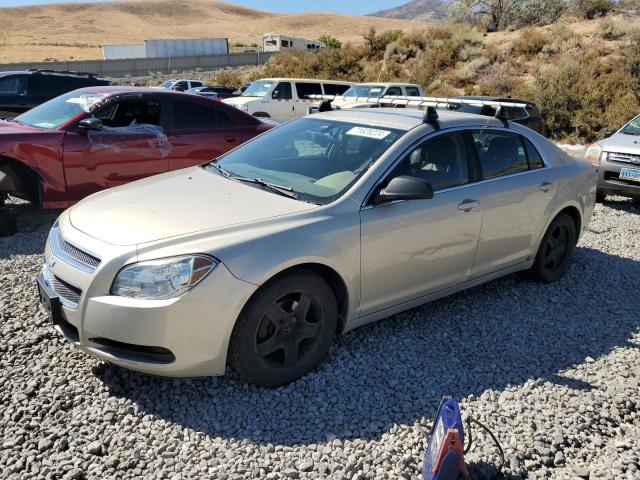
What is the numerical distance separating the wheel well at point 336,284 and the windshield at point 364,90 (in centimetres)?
1350

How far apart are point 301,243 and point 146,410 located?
50.1 inches

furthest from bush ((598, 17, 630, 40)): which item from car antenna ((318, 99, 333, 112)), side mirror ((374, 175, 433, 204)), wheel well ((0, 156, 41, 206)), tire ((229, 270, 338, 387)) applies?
tire ((229, 270, 338, 387))

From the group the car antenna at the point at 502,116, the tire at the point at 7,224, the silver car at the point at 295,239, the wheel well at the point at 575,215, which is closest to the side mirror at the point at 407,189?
the silver car at the point at 295,239

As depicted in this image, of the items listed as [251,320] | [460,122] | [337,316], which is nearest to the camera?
[251,320]

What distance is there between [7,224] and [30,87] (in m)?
8.12

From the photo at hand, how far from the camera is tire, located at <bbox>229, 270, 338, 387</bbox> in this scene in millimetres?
3117

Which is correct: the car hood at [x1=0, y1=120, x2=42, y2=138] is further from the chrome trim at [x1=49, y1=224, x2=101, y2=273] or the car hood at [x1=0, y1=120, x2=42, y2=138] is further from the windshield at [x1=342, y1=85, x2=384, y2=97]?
the windshield at [x1=342, y1=85, x2=384, y2=97]

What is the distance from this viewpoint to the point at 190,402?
3191 mm

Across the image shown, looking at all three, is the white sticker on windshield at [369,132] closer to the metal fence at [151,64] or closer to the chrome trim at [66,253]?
the chrome trim at [66,253]

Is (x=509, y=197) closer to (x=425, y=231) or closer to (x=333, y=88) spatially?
(x=425, y=231)

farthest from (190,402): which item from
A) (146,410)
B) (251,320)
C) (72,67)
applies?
(72,67)

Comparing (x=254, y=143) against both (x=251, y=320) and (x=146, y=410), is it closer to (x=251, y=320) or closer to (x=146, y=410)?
(x=251, y=320)

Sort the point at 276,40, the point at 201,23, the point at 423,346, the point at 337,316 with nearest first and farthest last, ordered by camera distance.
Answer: the point at 337,316, the point at 423,346, the point at 276,40, the point at 201,23

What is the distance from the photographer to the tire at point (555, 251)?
200 inches
